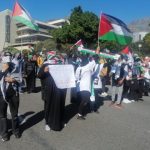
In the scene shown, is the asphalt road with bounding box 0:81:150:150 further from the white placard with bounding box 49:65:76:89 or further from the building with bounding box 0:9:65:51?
the building with bounding box 0:9:65:51

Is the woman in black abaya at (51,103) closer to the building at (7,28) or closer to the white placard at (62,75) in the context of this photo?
the white placard at (62,75)

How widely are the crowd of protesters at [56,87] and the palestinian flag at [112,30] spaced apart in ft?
3.65

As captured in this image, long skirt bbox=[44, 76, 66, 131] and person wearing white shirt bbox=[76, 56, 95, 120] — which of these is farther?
person wearing white shirt bbox=[76, 56, 95, 120]

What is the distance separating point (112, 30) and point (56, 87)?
5884 mm

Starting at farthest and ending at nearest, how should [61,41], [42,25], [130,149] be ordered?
[42,25], [61,41], [130,149]

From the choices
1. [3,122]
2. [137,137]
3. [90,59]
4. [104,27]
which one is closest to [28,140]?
[3,122]

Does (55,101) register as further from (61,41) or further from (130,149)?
(61,41)

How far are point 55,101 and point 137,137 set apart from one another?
1.99 m

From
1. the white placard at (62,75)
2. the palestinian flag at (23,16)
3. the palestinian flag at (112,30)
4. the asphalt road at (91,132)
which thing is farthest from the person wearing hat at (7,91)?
the palestinian flag at (23,16)

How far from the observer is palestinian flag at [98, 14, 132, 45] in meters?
12.8

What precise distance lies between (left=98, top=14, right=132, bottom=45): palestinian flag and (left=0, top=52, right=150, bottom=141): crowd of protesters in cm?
111

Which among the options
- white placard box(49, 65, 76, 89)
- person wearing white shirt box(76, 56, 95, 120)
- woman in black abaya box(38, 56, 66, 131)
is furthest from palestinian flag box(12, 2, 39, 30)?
woman in black abaya box(38, 56, 66, 131)

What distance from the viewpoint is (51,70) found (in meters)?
7.68

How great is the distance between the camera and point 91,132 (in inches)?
298
